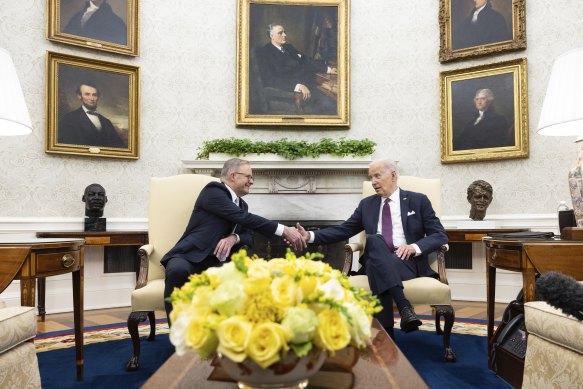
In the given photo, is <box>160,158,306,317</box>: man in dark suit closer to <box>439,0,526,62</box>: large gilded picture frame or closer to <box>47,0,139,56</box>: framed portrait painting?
<box>47,0,139,56</box>: framed portrait painting

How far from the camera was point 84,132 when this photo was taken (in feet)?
17.6

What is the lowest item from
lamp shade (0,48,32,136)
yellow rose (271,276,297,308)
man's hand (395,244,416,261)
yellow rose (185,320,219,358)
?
man's hand (395,244,416,261)

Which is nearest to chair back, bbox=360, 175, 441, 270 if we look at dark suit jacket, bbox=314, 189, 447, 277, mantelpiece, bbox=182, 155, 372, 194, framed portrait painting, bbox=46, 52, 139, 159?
dark suit jacket, bbox=314, 189, 447, 277

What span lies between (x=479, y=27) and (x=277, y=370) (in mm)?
5701

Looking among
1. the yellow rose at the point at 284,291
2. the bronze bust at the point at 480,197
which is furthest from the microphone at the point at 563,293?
the bronze bust at the point at 480,197

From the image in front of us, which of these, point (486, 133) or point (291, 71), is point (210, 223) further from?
point (486, 133)

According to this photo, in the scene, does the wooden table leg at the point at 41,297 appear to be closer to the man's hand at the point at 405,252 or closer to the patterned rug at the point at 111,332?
the patterned rug at the point at 111,332

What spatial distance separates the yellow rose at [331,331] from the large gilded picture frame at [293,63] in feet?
16.4

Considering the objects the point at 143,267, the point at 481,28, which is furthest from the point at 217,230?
the point at 481,28

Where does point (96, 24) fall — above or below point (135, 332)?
above

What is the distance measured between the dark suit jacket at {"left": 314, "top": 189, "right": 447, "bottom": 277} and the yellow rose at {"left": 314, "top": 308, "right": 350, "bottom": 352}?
235 centimetres

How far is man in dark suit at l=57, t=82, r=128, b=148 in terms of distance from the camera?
525 cm

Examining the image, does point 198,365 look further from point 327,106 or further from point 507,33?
point 507,33

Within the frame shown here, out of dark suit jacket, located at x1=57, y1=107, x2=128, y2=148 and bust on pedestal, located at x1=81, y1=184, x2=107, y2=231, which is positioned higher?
dark suit jacket, located at x1=57, y1=107, x2=128, y2=148
